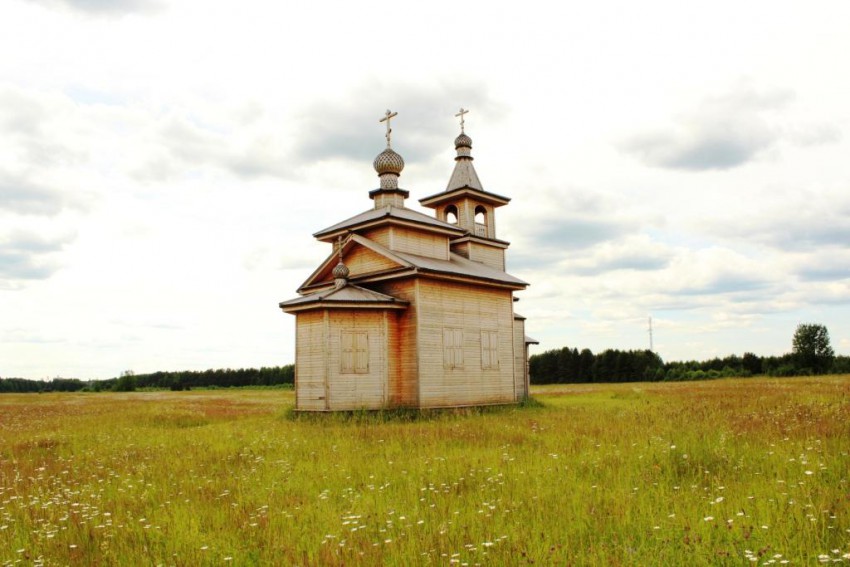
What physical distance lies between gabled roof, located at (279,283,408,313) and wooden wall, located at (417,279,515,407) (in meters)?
1.28

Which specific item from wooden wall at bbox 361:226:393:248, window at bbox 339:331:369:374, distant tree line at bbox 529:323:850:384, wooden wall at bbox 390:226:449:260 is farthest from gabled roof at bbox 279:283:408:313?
distant tree line at bbox 529:323:850:384

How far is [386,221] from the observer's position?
24781 millimetres

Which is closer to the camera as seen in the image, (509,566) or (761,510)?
(509,566)

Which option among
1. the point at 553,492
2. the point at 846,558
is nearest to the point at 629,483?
the point at 553,492

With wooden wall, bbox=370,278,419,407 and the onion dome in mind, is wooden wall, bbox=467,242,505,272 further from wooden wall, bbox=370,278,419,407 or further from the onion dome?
wooden wall, bbox=370,278,419,407

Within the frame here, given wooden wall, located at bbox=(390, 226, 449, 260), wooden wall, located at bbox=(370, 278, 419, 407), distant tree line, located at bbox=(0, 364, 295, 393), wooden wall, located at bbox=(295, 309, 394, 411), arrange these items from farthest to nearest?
distant tree line, located at bbox=(0, 364, 295, 393)
wooden wall, located at bbox=(390, 226, 449, 260)
wooden wall, located at bbox=(370, 278, 419, 407)
wooden wall, located at bbox=(295, 309, 394, 411)

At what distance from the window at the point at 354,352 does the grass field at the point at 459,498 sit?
713 centimetres

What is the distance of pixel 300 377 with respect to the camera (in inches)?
909

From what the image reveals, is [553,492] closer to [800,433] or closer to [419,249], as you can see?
[800,433]

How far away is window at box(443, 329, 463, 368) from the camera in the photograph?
78.9 ft

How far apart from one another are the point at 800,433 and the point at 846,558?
743 centimetres

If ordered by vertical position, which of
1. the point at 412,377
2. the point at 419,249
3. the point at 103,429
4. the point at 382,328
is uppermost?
the point at 419,249

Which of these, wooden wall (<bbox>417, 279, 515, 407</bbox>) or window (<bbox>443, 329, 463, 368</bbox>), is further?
window (<bbox>443, 329, 463, 368</bbox>)

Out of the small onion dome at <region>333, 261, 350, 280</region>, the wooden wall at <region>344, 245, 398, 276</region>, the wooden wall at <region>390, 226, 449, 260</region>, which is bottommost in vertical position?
the small onion dome at <region>333, 261, 350, 280</region>
